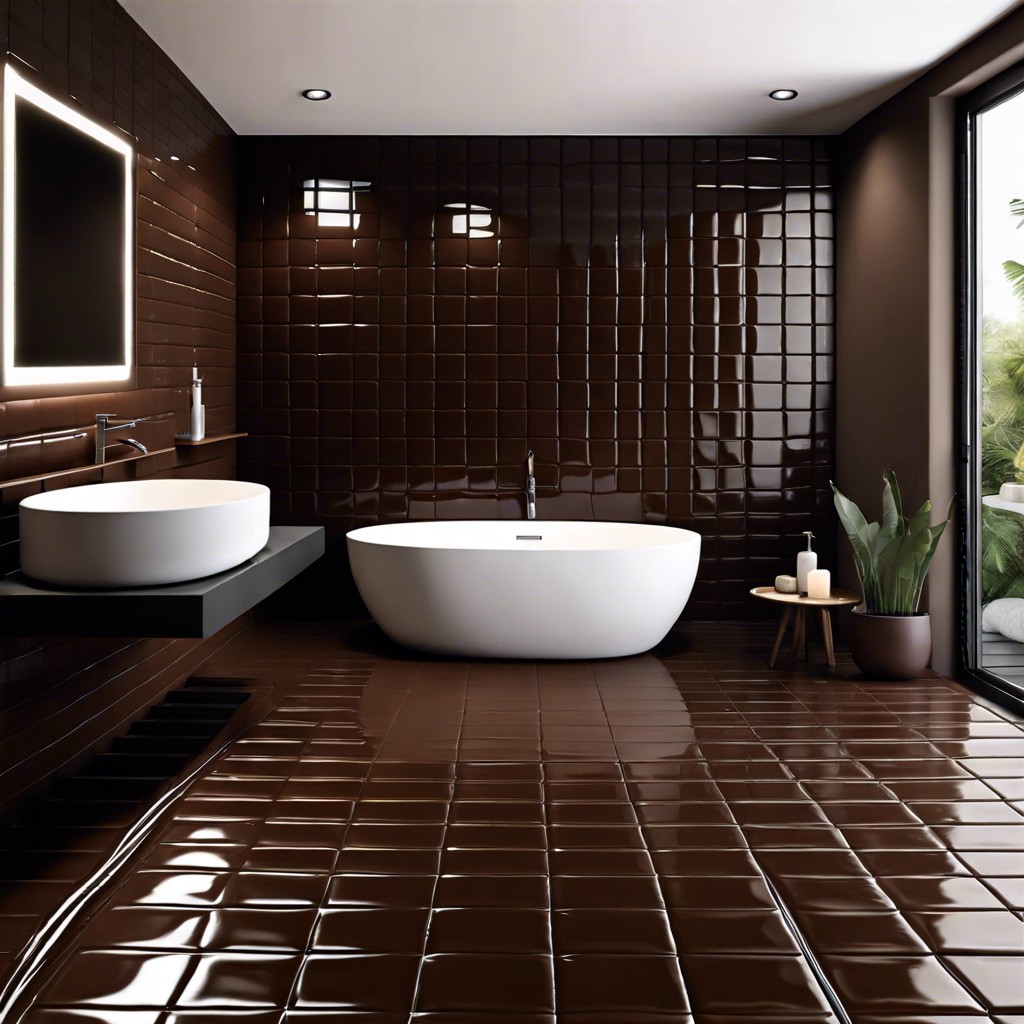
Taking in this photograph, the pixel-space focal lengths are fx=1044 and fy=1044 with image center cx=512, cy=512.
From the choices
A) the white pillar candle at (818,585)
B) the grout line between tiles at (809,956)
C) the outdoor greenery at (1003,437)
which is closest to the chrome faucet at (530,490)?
the white pillar candle at (818,585)

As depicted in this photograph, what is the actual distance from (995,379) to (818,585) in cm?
113

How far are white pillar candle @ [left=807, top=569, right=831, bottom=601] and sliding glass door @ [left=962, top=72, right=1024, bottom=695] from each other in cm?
58

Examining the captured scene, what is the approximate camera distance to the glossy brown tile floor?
1.99 metres

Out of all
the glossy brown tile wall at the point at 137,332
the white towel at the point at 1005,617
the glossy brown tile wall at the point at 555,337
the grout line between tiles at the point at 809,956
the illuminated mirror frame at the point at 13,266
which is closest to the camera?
the grout line between tiles at the point at 809,956

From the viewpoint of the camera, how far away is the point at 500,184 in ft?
18.0

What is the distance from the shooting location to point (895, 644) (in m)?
4.34

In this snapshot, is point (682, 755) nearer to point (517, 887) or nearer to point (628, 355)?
point (517, 887)

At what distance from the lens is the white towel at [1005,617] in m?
4.07

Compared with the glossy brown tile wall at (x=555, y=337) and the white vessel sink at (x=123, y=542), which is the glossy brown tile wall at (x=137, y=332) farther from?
the glossy brown tile wall at (x=555, y=337)

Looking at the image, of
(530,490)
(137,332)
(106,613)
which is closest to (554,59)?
(137,332)

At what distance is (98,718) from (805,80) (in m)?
3.86

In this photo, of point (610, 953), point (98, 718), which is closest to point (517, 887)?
point (610, 953)

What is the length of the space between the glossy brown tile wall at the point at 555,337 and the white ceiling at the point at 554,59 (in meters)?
0.24

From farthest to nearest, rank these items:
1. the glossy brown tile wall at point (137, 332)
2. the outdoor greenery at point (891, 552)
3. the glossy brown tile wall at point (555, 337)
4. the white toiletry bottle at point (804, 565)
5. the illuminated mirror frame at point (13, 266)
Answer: the glossy brown tile wall at point (555, 337)
the white toiletry bottle at point (804, 565)
the outdoor greenery at point (891, 552)
the glossy brown tile wall at point (137, 332)
the illuminated mirror frame at point (13, 266)
